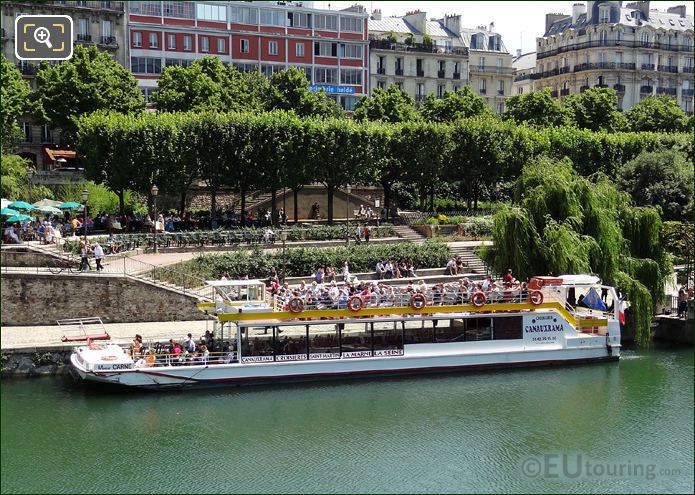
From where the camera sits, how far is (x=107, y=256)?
120 ft

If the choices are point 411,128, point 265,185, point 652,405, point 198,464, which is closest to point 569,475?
point 652,405

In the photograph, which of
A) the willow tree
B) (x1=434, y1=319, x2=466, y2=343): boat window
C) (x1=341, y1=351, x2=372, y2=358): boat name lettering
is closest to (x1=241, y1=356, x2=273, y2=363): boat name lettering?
(x1=341, y1=351, x2=372, y2=358): boat name lettering

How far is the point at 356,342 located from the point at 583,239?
9014mm

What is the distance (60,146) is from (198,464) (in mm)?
41681

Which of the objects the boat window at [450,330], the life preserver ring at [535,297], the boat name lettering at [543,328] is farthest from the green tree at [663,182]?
the boat window at [450,330]

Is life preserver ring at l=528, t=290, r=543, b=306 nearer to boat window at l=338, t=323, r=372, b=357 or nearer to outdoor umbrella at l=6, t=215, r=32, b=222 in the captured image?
boat window at l=338, t=323, r=372, b=357

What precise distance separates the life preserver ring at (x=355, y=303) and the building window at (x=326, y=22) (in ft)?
151

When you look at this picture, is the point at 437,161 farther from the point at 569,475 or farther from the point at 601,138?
the point at 569,475

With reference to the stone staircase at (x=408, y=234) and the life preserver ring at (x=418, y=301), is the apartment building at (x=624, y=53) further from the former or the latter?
the life preserver ring at (x=418, y=301)

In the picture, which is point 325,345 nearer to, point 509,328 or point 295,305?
point 295,305

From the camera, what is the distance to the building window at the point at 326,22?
7019cm

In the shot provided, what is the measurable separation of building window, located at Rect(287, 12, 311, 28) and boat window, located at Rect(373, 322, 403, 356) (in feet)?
147

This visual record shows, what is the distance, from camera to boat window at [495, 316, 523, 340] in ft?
98.4

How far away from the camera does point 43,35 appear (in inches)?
598
